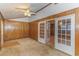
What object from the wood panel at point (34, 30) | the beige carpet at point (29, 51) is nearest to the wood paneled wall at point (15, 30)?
the wood panel at point (34, 30)

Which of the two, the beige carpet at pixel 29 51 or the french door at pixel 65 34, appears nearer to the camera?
the french door at pixel 65 34

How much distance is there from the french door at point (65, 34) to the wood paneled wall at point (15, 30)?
4.28m

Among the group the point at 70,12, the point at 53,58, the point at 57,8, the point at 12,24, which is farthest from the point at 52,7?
the point at 12,24

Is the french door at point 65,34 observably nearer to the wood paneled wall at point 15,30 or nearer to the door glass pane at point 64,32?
the door glass pane at point 64,32

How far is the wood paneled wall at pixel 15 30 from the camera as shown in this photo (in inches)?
290

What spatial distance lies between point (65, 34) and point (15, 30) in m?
5.38

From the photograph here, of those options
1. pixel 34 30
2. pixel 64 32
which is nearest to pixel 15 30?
pixel 34 30

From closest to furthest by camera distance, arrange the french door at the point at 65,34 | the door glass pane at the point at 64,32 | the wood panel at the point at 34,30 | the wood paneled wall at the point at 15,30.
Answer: the french door at the point at 65,34 < the door glass pane at the point at 64,32 < the wood paneled wall at the point at 15,30 < the wood panel at the point at 34,30

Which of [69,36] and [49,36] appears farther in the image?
[49,36]

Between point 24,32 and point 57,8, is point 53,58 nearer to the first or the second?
point 57,8

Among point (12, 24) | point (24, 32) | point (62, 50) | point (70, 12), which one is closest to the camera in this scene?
point (70, 12)

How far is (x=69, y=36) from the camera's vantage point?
142 inches

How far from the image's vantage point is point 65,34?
3912mm

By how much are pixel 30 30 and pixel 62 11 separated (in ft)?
19.6
